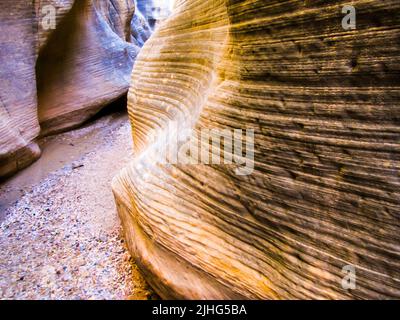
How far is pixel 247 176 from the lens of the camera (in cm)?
222

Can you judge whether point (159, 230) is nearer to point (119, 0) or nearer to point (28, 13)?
point (28, 13)

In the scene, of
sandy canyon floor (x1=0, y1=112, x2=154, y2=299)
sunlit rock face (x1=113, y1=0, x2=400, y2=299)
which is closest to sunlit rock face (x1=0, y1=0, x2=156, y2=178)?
sandy canyon floor (x1=0, y1=112, x2=154, y2=299)

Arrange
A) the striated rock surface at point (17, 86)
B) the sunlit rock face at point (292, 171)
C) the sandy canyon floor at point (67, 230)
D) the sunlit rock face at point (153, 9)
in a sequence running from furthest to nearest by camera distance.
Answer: the sunlit rock face at point (153, 9) < the striated rock surface at point (17, 86) < the sandy canyon floor at point (67, 230) < the sunlit rock face at point (292, 171)

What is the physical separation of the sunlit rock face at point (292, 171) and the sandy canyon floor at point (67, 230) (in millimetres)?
773

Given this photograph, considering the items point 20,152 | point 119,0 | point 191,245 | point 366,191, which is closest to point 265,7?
point 366,191

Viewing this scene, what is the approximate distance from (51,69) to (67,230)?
5.22 m

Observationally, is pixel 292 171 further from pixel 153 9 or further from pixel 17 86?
pixel 153 9

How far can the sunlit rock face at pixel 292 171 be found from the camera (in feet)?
5.41

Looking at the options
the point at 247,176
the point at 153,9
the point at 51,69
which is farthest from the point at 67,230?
the point at 153,9

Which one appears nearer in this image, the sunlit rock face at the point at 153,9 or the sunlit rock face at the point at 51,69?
the sunlit rock face at the point at 51,69

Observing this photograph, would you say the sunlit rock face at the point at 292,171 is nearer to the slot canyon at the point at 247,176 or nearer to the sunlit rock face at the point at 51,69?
the slot canyon at the point at 247,176

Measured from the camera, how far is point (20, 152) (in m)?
6.32

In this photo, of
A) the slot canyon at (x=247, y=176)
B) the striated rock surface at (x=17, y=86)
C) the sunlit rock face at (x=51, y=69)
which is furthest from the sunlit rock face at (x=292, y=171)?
the sunlit rock face at (x=51, y=69)

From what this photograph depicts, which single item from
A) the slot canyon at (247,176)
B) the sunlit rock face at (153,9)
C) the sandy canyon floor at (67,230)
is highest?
the sunlit rock face at (153,9)
